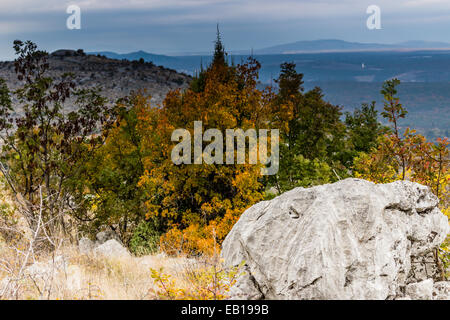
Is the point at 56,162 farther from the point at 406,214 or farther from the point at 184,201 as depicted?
the point at 406,214

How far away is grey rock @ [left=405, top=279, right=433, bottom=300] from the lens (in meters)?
5.82

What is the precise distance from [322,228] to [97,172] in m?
11.8

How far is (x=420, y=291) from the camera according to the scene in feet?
19.2

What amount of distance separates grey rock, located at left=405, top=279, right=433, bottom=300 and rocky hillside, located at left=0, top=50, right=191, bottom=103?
169ft

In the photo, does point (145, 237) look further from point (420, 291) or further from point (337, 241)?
point (420, 291)

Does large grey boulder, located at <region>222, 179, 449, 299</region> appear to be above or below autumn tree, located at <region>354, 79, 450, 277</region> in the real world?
below

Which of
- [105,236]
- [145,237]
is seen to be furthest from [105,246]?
[105,236]

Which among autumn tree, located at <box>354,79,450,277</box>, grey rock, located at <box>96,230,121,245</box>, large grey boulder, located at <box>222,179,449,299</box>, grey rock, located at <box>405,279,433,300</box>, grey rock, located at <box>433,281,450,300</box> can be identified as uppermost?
autumn tree, located at <box>354,79,450,277</box>

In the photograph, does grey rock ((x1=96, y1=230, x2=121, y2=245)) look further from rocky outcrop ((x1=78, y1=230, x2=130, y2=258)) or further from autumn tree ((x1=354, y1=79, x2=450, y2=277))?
autumn tree ((x1=354, y1=79, x2=450, y2=277))

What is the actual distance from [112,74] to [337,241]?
6655cm

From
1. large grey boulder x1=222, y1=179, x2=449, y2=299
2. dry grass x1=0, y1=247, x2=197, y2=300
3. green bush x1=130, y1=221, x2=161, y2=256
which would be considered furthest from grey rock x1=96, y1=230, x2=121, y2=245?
large grey boulder x1=222, y1=179, x2=449, y2=299

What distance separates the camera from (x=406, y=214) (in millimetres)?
6344

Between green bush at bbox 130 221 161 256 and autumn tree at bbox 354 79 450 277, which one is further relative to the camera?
green bush at bbox 130 221 161 256
